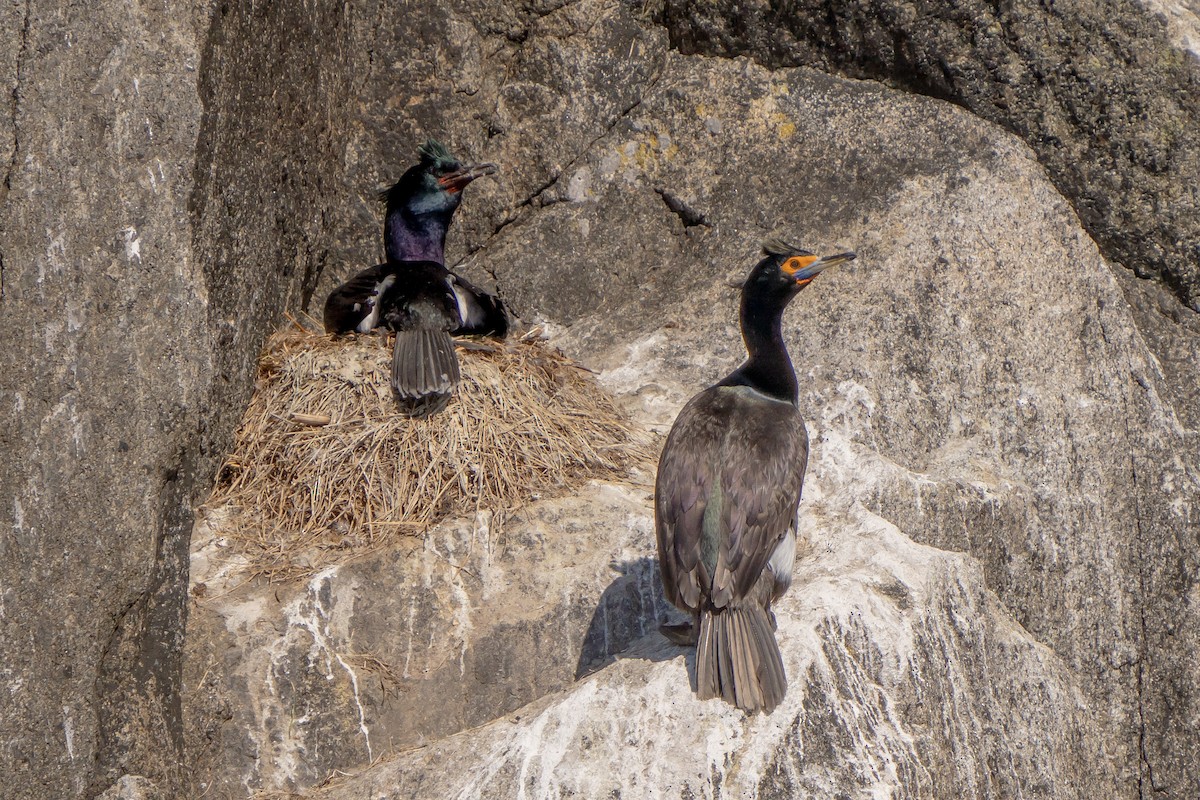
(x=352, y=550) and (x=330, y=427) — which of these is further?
(x=330, y=427)

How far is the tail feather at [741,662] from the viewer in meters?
3.76

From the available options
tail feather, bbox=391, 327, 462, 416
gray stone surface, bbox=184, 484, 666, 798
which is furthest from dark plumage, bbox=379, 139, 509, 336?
gray stone surface, bbox=184, 484, 666, 798

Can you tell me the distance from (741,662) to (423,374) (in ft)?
6.58

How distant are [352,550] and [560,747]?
128cm

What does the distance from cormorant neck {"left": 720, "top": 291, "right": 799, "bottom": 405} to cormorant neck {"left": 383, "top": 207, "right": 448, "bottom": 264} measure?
1.60 m

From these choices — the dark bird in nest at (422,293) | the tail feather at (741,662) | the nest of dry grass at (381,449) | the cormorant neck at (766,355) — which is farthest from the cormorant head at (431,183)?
the tail feather at (741,662)

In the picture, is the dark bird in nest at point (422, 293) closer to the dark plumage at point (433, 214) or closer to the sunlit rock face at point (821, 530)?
the dark plumage at point (433, 214)

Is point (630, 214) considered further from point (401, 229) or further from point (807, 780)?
point (807, 780)

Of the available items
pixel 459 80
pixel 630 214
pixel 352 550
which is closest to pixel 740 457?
pixel 352 550

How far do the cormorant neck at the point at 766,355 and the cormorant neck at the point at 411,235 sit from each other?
63.2 inches

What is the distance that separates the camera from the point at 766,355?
5.01 m

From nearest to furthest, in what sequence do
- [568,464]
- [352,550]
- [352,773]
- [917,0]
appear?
1. [352,773]
2. [352,550]
3. [568,464]
4. [917,0]

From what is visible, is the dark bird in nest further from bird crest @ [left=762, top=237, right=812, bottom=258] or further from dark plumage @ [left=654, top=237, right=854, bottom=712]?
bird crest @ [left=762, top=237, right=812, bottom=258]

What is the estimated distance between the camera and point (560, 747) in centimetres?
388
